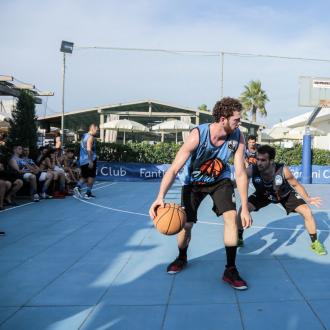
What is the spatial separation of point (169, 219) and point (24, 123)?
892 centimetres

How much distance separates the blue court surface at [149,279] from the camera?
303 centimetres

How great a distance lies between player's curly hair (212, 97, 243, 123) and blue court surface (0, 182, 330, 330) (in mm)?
1579

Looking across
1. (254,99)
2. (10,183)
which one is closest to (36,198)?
(10,183)

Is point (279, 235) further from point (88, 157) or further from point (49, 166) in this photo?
point (49, 166)

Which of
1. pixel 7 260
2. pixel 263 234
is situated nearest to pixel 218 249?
pixel 263 234

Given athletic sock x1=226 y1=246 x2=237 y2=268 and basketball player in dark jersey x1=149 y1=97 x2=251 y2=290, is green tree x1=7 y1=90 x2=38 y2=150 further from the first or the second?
athletic sock x1=226 y1=246 x2=237 y2=268

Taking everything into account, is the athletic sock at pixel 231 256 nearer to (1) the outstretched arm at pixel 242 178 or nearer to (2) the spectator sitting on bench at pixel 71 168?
(1) the outstretched arm at pixel 242 178

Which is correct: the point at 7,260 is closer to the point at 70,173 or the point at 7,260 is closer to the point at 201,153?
the point at 201,153

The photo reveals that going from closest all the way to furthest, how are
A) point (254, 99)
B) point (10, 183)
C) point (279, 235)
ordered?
1. point (279, 235)
2. point (10, 183)
3. point (254, 99)

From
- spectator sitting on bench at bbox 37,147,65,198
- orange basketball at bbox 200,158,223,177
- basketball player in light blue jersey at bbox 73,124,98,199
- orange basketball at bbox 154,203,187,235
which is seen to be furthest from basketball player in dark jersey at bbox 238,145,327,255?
spectator sitting on bench at bbox 37,147,65,198

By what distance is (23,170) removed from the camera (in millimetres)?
9289

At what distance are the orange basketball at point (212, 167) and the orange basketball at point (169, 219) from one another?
492 mm

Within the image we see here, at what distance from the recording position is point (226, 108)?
379 cm

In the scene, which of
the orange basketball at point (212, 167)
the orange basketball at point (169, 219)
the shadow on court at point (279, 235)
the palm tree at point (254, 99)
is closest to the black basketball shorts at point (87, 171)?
the shadow on court at point (279, 235)
